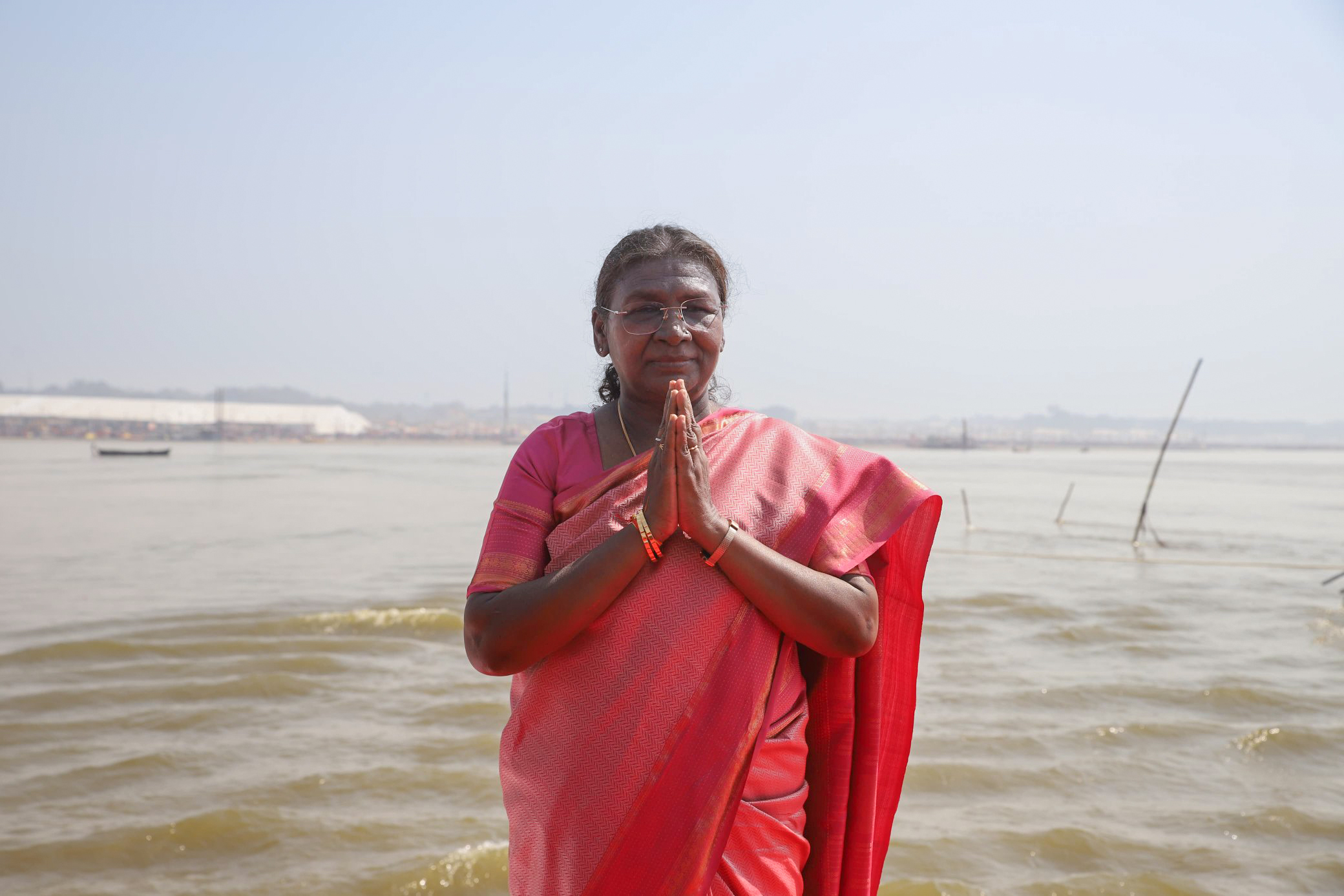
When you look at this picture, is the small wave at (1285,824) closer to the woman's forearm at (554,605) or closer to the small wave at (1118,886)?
the small wave at (1118,886)

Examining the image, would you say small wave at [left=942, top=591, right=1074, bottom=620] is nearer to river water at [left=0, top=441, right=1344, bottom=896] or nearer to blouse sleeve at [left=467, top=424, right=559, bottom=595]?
river water at [left=0, top=441, right=1344, bottom=896]

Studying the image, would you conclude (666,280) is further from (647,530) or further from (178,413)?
(178,413)

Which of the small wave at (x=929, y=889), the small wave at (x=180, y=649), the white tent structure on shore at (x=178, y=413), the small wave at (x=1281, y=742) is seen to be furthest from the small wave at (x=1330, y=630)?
the white tent structure on shore at (x=178, y=413)

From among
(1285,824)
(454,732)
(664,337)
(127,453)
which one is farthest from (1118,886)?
(127,453)

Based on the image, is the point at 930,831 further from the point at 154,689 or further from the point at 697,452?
the point at 154,689

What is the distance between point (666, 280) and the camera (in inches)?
84.6

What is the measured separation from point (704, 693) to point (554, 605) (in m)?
0.34

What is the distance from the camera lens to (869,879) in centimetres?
217

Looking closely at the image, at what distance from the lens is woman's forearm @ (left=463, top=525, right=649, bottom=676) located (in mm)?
→ 1866

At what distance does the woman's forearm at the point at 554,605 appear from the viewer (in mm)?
1866

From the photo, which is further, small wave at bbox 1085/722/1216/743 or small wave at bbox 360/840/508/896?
small wave at bbox 1085/722/1216/743

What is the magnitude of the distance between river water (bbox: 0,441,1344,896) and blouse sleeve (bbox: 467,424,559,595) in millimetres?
3047

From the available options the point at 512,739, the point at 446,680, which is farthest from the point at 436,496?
the point at 512,739

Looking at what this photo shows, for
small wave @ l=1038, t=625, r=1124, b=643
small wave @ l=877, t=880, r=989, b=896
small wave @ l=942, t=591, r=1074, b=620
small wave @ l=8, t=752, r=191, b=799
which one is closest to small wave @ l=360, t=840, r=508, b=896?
small wave @ l=877, t=880, r=989, b=896
